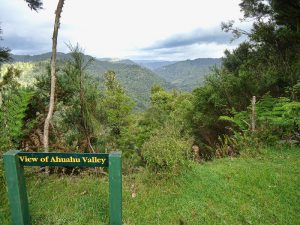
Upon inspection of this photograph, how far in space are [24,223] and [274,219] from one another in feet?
13.5

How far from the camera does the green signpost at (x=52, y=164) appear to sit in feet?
14.1

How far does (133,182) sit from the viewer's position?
6504 mm

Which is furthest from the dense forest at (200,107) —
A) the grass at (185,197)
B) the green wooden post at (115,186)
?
the green wooden post at (115,186)

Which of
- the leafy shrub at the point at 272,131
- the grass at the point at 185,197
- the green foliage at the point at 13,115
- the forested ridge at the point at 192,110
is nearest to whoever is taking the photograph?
the grass at the point at 185,197

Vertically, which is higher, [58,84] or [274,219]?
[58,84]

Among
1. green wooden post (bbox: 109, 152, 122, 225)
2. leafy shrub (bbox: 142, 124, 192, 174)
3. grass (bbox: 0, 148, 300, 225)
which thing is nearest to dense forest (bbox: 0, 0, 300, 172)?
leafy shrub (bbox: 142, 124, 192, 174)

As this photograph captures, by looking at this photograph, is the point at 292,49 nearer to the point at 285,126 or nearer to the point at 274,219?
the point at 285,126

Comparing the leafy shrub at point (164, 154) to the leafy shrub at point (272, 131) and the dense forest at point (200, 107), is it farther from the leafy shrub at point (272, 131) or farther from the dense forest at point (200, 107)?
the leafy shrub at point (272, 131)

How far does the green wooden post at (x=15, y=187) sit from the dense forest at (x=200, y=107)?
6.91 ft

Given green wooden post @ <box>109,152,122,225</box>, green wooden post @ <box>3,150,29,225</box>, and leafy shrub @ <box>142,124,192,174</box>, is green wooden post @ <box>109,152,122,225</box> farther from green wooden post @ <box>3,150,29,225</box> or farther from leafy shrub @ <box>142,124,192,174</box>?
leafy shrub @ <box>142,124,192,174</box>

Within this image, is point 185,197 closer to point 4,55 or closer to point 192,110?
point 4,55

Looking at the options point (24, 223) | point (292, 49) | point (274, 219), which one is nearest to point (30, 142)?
point (24, 223)

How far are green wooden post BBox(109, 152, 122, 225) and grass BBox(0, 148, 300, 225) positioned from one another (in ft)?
1.89

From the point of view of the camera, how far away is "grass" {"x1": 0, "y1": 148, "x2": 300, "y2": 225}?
497 centimetres
